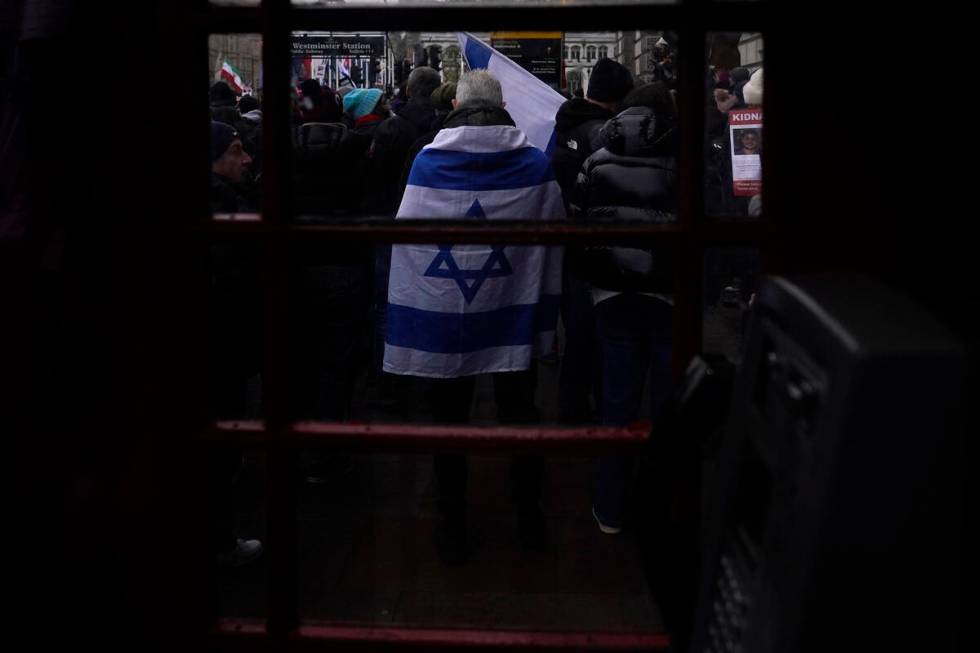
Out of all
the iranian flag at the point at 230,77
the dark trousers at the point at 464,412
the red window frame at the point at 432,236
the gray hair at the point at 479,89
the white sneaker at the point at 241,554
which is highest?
the iranian flag at the point at 230,77

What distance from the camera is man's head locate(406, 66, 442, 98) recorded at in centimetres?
658

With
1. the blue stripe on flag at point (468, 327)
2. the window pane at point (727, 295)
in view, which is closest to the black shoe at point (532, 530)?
the blue stripe on flag at point (468, 327)

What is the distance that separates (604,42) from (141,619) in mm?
36386

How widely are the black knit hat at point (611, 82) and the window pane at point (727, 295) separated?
1.01 meters

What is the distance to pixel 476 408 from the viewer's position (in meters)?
6.27

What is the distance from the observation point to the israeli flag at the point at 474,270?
3.75 metres

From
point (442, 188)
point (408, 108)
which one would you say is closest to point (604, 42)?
point (408, 108)

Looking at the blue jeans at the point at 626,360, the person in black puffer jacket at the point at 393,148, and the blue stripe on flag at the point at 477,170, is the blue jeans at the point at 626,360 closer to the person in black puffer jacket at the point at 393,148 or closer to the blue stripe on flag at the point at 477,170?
the blue stripe on flag at the point at 477,170

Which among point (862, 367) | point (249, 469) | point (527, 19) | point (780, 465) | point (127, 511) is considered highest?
point (527, 19)

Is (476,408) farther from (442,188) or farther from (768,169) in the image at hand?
(768,169)

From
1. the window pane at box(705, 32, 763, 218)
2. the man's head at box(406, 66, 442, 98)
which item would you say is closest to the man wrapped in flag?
the window pane at box(705, 32, 763, 218)

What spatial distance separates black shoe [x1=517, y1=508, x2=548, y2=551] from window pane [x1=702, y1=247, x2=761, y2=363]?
64.4 inches

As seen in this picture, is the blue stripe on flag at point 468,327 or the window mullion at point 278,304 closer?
the window mullion at point 278,304

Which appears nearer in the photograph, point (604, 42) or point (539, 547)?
point (539, 547)
